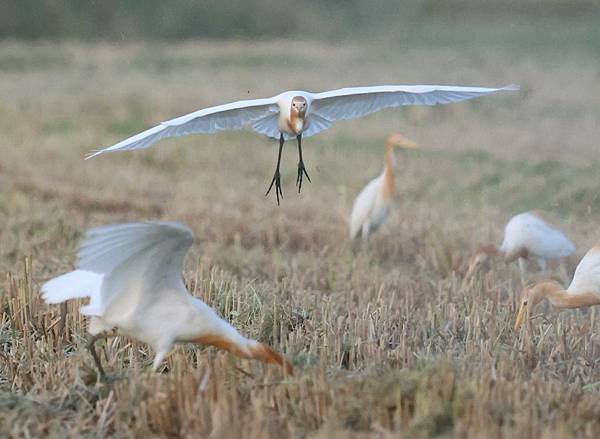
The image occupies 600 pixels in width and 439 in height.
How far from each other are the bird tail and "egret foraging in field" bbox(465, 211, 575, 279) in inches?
151

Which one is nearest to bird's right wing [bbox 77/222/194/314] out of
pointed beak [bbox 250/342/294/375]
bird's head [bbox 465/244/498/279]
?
pointed beak [bbox 250/342/294/375]

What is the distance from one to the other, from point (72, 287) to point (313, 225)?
16.8ft

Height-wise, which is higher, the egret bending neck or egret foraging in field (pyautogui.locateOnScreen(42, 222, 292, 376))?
egret foraging in field (pyautogui.locateOnScreen(42, 222, 292, 376))

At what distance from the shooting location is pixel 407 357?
16.2 ft

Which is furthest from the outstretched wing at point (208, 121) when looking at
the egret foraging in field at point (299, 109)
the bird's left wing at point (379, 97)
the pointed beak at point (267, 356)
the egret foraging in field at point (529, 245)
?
the egret foraging in field at point (529, 245)

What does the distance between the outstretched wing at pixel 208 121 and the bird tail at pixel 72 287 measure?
0.98 m

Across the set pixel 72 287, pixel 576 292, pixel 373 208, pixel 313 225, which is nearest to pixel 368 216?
pixel 373 208

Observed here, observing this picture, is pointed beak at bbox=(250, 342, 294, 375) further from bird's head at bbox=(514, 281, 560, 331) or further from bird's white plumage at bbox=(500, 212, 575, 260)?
bird's white plumage at bbox=(500, 212, 575, 260)

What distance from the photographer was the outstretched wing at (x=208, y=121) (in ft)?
19.8

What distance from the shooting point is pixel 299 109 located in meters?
6.45

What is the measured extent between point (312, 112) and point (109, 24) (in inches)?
889

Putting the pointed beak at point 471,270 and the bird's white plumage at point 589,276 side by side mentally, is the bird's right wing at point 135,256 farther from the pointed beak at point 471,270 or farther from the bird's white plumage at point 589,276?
the pointed beak at point 471,270

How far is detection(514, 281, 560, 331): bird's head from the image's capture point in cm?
611

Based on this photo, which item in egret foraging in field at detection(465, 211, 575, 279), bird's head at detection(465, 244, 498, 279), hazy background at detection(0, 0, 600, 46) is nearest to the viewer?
bird's head at detection(465, 244, 498, 279)
